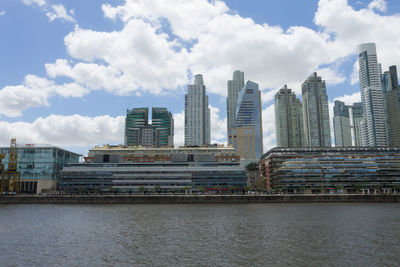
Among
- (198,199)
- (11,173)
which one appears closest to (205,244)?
(198,199)

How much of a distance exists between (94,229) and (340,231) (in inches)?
1762

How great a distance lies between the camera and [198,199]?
151 meters

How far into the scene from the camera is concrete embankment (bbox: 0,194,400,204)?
148m

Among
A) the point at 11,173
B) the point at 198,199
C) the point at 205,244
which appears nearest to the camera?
the point at 205,244

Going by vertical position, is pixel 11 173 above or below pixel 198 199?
above

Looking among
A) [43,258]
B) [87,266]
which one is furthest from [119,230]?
[87,266]

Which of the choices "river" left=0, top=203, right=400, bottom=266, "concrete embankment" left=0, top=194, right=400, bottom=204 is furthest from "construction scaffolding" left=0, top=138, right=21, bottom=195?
"river" left=0, top=203, right=400, bottom=266

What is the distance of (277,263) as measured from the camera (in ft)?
118

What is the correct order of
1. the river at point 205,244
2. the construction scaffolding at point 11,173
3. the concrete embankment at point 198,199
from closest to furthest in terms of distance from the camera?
the river at point 205,244 < the concrete embankment at point 198,199 < the construction scaffolding at point 11,173

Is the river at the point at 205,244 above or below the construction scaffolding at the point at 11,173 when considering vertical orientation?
below

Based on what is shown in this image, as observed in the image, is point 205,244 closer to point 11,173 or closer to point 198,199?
point 198,199

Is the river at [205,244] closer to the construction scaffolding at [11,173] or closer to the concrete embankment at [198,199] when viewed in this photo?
the concrete embankment at [198,199]

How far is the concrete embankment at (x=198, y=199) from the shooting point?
14762 cm

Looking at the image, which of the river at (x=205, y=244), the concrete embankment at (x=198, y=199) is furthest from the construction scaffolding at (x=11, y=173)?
the river at (x=205, y=244)
